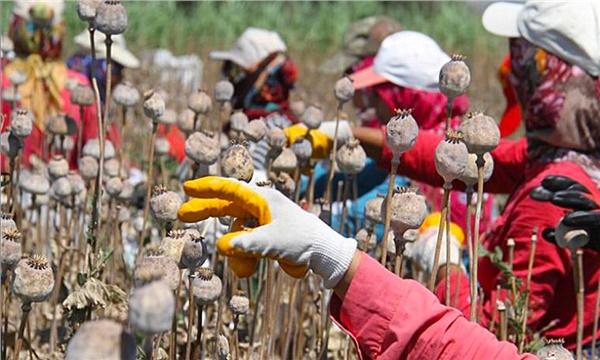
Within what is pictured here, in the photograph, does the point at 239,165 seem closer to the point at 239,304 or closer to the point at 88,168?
the point at 239,304

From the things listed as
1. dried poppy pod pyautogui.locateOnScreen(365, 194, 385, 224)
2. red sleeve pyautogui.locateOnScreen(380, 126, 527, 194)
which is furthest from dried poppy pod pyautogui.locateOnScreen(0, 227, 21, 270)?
red sleeve pyautogui.locateOnScreen(380, 126, 527, 194)

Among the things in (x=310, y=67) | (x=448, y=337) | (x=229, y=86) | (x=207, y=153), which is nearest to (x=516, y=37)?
(x=229, y=86)

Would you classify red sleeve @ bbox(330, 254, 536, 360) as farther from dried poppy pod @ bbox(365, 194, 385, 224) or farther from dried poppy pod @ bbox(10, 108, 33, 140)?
dried poppy pod @ bbox(10, 108, 33, 140)

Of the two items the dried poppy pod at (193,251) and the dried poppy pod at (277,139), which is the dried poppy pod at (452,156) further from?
the dried poppy pod at (277,139)

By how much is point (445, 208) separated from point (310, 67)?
17.2 ft

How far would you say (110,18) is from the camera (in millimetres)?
1455

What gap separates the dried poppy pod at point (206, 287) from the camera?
50.2 inches

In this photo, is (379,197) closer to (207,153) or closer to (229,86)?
(207,153)

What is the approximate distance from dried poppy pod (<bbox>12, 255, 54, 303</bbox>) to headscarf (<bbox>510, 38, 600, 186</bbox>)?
93cm

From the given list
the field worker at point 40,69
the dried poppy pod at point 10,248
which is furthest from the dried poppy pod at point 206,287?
the field worker at point 40,69

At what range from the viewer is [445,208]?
1.33 meters

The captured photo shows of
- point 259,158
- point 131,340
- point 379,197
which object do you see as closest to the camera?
point 131,340

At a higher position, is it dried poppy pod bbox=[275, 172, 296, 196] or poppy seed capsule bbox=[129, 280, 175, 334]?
poppy seed capsule bbox=[129, 280, 175, 334]

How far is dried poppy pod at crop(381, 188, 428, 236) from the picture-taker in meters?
1.30
